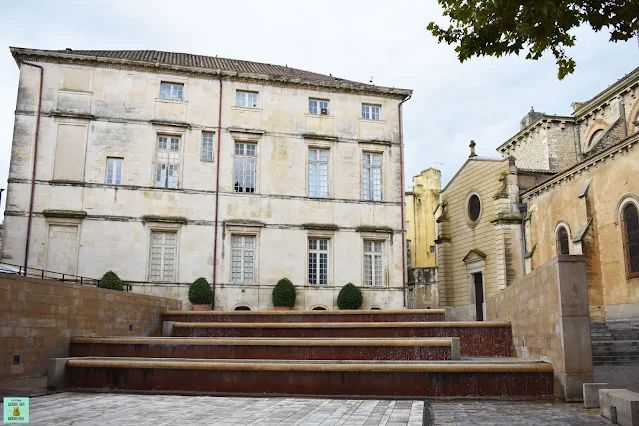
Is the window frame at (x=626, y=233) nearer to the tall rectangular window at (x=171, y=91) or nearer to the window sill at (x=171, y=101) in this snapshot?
the window sill at (x=171, y=101)

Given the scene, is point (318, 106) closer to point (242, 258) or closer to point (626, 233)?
point (242, 258)

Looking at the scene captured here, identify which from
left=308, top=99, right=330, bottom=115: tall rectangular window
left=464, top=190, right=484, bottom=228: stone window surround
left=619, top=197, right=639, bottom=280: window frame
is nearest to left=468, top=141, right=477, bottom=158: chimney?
left=464, top=190, right=484, bottom=228: stone window surround

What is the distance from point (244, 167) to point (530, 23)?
19640 mm

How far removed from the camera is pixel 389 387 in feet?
27.3

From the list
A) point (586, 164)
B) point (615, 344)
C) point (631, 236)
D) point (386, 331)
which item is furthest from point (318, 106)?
point (615, 344)

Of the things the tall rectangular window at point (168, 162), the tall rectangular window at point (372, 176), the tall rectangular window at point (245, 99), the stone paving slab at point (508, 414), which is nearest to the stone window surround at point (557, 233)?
the tall rectangular window at point (372, 176)

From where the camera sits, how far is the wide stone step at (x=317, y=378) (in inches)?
323

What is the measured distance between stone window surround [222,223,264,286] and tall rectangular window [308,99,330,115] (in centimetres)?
644

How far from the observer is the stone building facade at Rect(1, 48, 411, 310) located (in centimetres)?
2269

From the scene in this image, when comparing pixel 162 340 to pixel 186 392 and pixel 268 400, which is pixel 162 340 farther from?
pixel 268 400

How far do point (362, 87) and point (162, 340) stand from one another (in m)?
19.2

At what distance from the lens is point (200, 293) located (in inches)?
883

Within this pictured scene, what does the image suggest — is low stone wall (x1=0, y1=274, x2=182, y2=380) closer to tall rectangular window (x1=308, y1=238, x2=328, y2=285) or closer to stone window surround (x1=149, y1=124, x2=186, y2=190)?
stone window surround (x1=149, y1=124, x2=186, y2=190)

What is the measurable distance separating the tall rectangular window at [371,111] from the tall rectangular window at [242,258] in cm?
851
